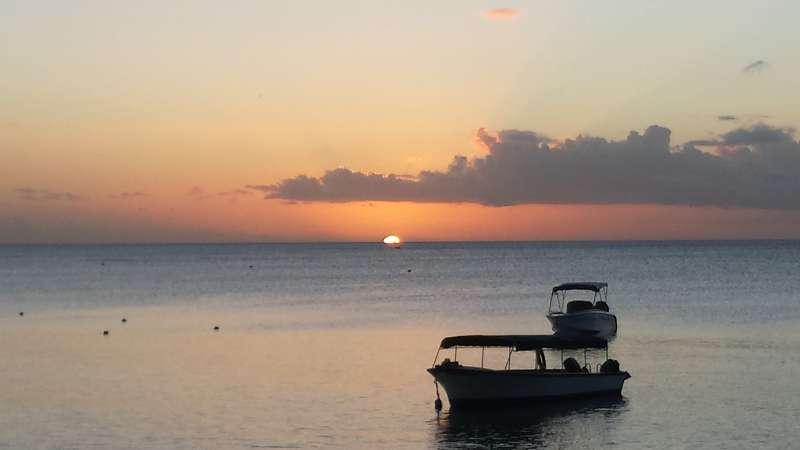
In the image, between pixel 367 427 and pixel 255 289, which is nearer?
pixel 367 427

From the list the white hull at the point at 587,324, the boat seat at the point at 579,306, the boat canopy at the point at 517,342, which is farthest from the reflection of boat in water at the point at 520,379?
the boat seat at the point at 579,306

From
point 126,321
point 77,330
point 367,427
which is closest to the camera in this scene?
point 367,427

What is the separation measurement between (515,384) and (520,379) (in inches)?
12.0

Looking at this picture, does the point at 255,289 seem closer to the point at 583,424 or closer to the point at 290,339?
the point at 290,339

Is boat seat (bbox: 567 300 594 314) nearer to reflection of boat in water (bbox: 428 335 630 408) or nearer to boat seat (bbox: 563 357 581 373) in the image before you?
reflection of boat in water (bbox: 428 335 630 408)

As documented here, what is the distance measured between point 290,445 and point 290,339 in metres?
34.1

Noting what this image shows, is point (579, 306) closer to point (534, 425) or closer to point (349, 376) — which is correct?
point (349, 376)

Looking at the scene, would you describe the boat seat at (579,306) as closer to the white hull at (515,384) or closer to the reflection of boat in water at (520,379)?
the reflection of boat in water at (520,379)

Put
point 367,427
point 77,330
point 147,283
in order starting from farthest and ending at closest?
point 147,283, point 77,330, point 367,427

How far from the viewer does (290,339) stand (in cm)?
7100

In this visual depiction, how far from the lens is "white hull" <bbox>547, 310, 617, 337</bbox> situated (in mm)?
70300

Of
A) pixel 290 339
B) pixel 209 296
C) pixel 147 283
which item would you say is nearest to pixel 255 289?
pixel 209 296

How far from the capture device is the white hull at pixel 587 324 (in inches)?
2768

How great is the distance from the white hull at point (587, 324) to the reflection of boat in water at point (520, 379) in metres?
21.8
